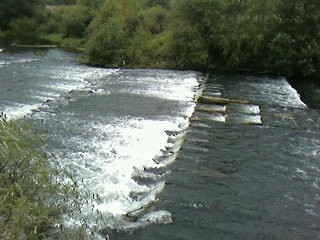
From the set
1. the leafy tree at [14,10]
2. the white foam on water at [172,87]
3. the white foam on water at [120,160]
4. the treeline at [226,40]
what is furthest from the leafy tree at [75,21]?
the white foam on water at [120,160]

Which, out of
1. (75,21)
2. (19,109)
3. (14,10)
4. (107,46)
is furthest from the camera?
(14,10)

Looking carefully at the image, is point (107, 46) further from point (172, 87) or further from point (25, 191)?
point (25, 191)

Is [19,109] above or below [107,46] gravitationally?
above

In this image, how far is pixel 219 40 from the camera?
3647 cm

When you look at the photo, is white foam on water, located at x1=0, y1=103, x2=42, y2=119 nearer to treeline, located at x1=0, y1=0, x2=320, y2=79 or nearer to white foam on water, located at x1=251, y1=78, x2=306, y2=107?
white foam on water, located at x1=251, y1=78, x2=306, y2=107

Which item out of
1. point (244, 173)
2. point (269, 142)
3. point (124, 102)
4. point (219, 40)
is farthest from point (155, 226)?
point (219, 40)

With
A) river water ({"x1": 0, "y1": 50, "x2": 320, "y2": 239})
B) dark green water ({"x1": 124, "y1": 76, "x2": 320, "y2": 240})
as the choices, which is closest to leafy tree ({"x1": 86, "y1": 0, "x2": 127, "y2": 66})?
river water ({"x1": 0, "y1": 50, "x2": 320, "y2": 239})

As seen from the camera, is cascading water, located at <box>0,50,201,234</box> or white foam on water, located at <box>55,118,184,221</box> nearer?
white foam on water, located at <box>55,118,184,221</box>

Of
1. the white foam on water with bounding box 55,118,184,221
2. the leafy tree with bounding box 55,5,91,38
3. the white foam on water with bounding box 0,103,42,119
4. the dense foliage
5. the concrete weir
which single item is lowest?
the leafy tree with bounding box 55,5,91,38

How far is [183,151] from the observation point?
15.9m

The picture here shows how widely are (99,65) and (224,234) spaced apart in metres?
30.7

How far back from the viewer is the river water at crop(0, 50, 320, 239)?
36.7 ft

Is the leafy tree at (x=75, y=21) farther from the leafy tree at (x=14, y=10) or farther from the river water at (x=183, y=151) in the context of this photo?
the river water at (x=183, y=151)

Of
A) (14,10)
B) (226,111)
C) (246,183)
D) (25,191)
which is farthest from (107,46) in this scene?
(25,191)
